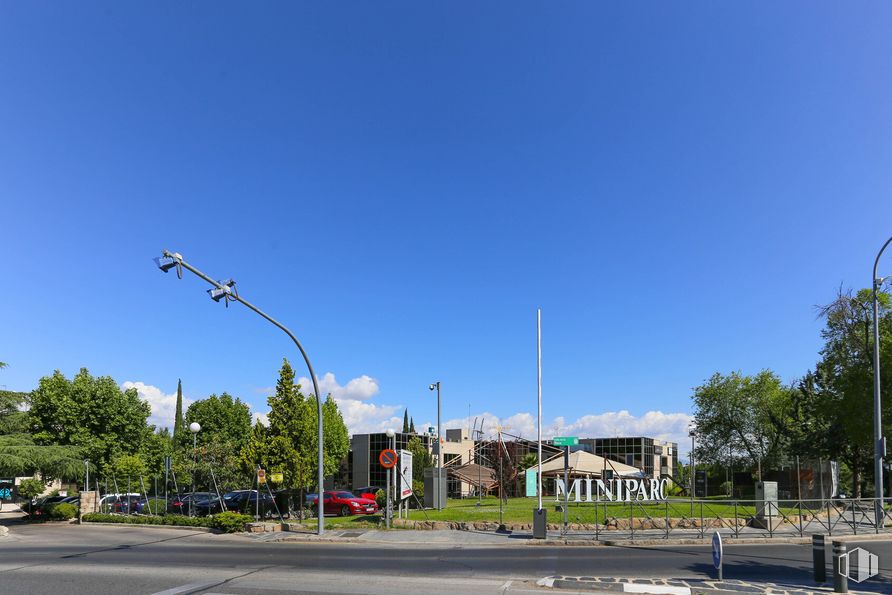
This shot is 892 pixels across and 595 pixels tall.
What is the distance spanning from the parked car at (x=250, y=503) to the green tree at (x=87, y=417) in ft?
39.6

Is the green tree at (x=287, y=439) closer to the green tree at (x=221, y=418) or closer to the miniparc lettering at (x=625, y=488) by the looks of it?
the miniparc lettering at (x=625, y=488)

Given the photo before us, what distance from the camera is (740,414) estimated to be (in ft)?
183

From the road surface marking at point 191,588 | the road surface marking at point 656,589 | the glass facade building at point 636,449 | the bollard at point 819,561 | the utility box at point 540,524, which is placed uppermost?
the bollard at point 819,561

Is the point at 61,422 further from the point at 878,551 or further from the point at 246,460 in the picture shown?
the point at 878,551

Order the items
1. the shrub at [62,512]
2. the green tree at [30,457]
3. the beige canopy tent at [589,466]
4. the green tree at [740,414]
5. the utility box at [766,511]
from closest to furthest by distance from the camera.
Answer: the utility box at [766,511], the shrub at [62,512], the green tree at [30,457], the beige canopy tent at [589,466], the green tree at [740,414]

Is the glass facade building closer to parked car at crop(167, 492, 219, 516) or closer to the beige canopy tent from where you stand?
the beige canopy tent

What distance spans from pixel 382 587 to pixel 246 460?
1784 centimetres

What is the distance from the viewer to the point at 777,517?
23516 mm

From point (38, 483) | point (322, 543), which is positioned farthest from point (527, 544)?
point (38, 483)

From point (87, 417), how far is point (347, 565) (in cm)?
3376

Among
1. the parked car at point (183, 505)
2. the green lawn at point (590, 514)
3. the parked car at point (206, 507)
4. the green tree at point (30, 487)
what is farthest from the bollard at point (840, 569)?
the green tree at point (30, 487)

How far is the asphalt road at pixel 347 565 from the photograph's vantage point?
13016 millimetres

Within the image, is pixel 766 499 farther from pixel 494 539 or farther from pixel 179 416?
pixel 179 416

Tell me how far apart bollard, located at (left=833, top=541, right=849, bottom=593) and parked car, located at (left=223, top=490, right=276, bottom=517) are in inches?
980
